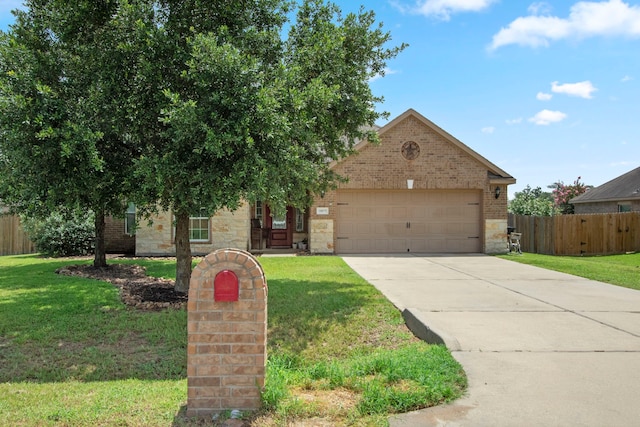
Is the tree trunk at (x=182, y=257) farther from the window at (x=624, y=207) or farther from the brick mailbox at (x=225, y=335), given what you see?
the window at (x=624, y=207)

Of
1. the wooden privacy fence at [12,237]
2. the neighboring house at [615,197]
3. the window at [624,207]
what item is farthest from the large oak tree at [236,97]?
the window at [624,207]

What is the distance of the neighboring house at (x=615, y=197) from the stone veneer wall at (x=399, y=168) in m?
14.1

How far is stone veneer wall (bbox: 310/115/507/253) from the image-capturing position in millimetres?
17750

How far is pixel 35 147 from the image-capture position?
21.4ft

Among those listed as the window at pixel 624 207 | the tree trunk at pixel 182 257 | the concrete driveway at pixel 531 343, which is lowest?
the concrete driveway at pixel 531 343

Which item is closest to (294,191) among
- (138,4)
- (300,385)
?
(138,4)

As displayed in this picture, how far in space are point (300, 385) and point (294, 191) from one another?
589 centimetres

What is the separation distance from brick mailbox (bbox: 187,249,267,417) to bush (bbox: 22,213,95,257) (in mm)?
14559

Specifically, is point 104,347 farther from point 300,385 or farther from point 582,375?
point 582,375

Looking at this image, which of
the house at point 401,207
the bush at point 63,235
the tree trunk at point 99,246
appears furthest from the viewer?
the house at point 401,207

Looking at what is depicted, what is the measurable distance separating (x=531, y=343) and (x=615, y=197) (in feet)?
86.3

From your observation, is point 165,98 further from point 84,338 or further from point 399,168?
point 399,168

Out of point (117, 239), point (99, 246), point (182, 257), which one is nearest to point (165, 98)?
point (182, 257)

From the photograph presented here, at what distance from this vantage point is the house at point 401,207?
1769cm
